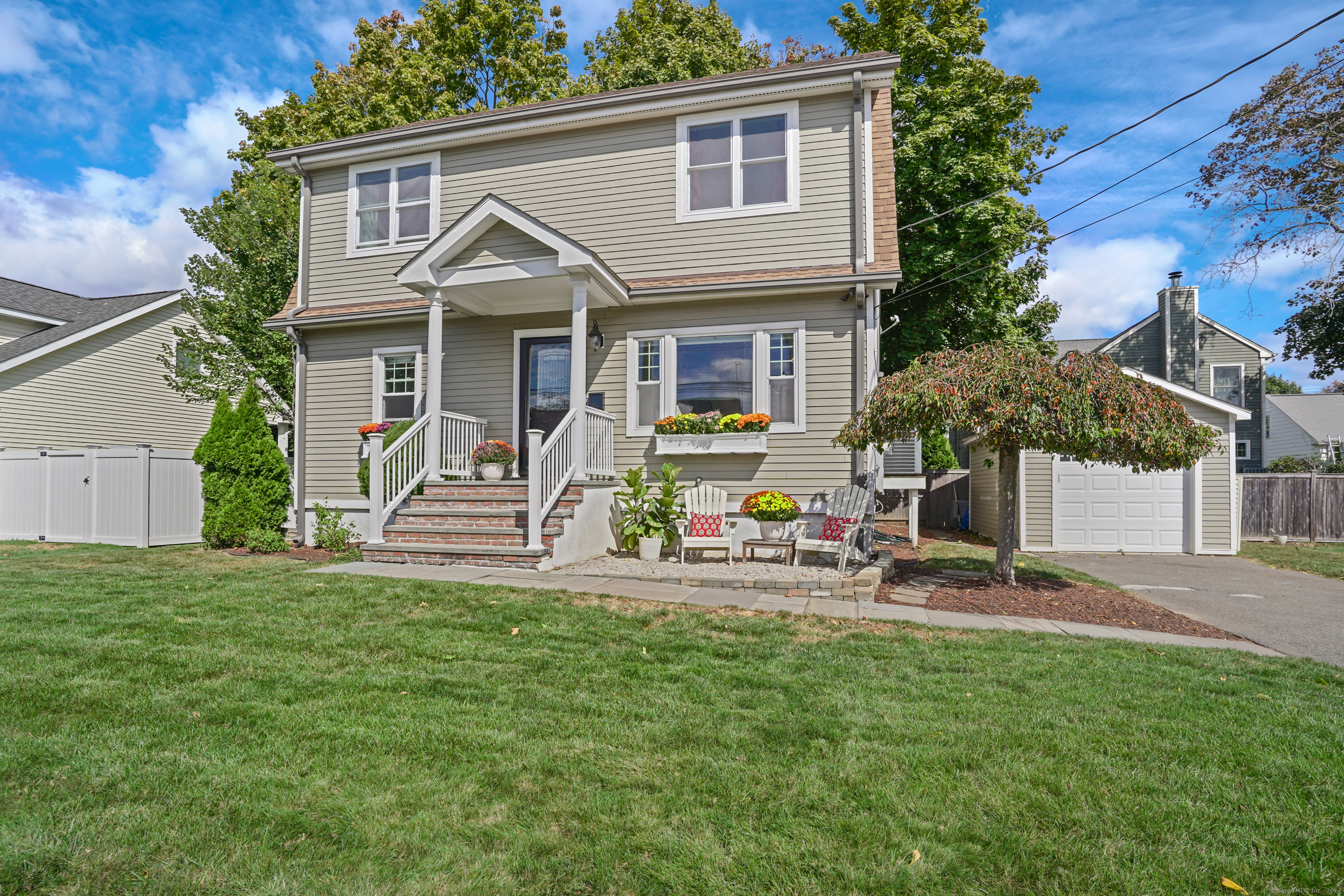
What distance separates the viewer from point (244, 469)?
9.36m

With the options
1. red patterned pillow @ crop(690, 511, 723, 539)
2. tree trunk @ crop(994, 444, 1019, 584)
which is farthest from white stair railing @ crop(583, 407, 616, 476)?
tree trunk @ crop(994, 444, 1019, 584)

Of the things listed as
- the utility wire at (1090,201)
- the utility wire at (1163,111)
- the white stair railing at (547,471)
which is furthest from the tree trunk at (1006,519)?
the utility wire at (1090,201)

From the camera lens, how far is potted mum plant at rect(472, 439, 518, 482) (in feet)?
29.3

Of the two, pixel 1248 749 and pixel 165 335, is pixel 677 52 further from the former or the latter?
pixel 1248 749

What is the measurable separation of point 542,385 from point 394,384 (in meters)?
2.53

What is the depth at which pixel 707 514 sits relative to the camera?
8758 mm

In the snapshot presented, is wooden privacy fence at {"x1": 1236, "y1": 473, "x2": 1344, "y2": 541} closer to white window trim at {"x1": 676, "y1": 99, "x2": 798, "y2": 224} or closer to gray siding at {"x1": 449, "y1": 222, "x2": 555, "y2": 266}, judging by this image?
white window trim at {"x1": 676, "y1": 99, "x2": 798, "y2": 224}

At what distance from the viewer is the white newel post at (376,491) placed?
26.8 feet

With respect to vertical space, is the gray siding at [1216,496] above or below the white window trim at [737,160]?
below

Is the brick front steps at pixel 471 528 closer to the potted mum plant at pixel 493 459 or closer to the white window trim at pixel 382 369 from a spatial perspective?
the potted mum plant at pixel 493 459

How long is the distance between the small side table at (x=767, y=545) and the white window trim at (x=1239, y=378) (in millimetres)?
20046

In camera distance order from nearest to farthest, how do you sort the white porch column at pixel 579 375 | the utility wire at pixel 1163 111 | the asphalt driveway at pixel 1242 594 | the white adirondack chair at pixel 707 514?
1. the asphalt driveway at pixel 1242 594
2. the utility wire at pixel 1163 111
3. the white adirondack chair at pixel 707 514
4. the white porch column at pixel 579 375

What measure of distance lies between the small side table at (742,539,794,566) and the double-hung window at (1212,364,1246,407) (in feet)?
66.3

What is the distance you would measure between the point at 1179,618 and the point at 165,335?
70.8 ft
